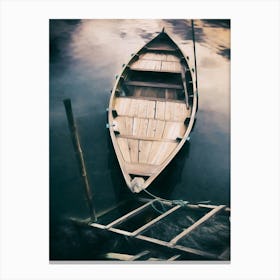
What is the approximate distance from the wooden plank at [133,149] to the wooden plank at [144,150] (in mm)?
55

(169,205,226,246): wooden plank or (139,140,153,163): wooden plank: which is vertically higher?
(139,140,153,163): wooden plank

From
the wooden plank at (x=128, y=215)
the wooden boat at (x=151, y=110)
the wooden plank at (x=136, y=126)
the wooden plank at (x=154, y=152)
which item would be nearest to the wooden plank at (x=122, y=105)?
the wooden boat at (x=151, y=110)

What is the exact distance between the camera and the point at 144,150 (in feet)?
15.5

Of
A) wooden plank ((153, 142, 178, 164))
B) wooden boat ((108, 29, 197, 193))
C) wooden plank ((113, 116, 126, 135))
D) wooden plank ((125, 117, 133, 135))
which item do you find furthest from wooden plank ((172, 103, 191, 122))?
wooden plank ((113, 116, 126, 135))

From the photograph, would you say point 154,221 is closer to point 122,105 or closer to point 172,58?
point 122,105

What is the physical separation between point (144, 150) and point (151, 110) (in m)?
0.77

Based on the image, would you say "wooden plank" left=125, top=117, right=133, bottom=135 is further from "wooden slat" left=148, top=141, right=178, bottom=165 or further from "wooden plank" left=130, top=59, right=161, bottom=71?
"wooden plank" left=130, top=59, right=161, bottom=71

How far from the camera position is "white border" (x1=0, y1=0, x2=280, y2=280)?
164 inches

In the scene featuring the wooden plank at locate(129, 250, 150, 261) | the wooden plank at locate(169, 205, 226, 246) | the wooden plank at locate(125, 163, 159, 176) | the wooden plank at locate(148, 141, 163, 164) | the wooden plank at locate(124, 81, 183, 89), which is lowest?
the wooden plank at locate(129, 250, 150, 261)

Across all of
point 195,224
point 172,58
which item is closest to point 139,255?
point 195,224

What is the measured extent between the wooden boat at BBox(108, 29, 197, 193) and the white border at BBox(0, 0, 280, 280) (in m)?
0.91

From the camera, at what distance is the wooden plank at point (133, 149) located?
183 inches
